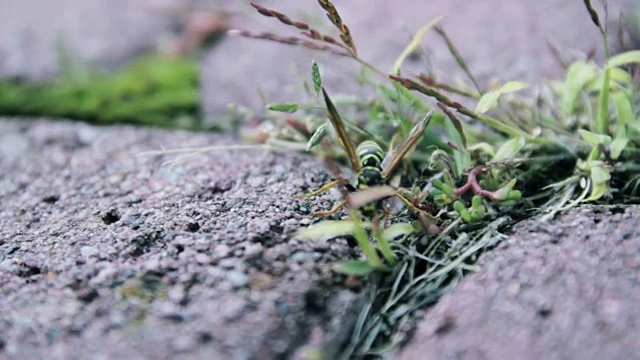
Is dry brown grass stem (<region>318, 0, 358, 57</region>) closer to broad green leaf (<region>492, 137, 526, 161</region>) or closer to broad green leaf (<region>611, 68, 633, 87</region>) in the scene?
broad green leaf (<region>492, 137, 526, 161</region>)

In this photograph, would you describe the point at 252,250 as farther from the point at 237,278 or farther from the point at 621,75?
the point at 621,75

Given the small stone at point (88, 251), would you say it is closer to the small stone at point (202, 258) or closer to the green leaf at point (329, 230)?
the small stone at point (202, 258)

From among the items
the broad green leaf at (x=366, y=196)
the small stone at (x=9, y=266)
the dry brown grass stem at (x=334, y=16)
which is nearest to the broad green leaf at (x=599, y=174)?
the broad green leaf at (x=366, y=196)

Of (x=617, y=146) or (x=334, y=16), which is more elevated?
(x=334, y=16)

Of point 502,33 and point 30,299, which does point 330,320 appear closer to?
point 30,299

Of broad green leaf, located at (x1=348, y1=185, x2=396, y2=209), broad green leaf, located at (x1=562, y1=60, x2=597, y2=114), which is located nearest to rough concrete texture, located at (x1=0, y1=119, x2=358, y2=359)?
broad green leaf, located at (x1=348, y1=185, x2=396, y2=209)

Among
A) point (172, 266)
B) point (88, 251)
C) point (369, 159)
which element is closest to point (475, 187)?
point (369, 159)

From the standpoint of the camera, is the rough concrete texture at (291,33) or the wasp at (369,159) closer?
the wasp at (369,159)
